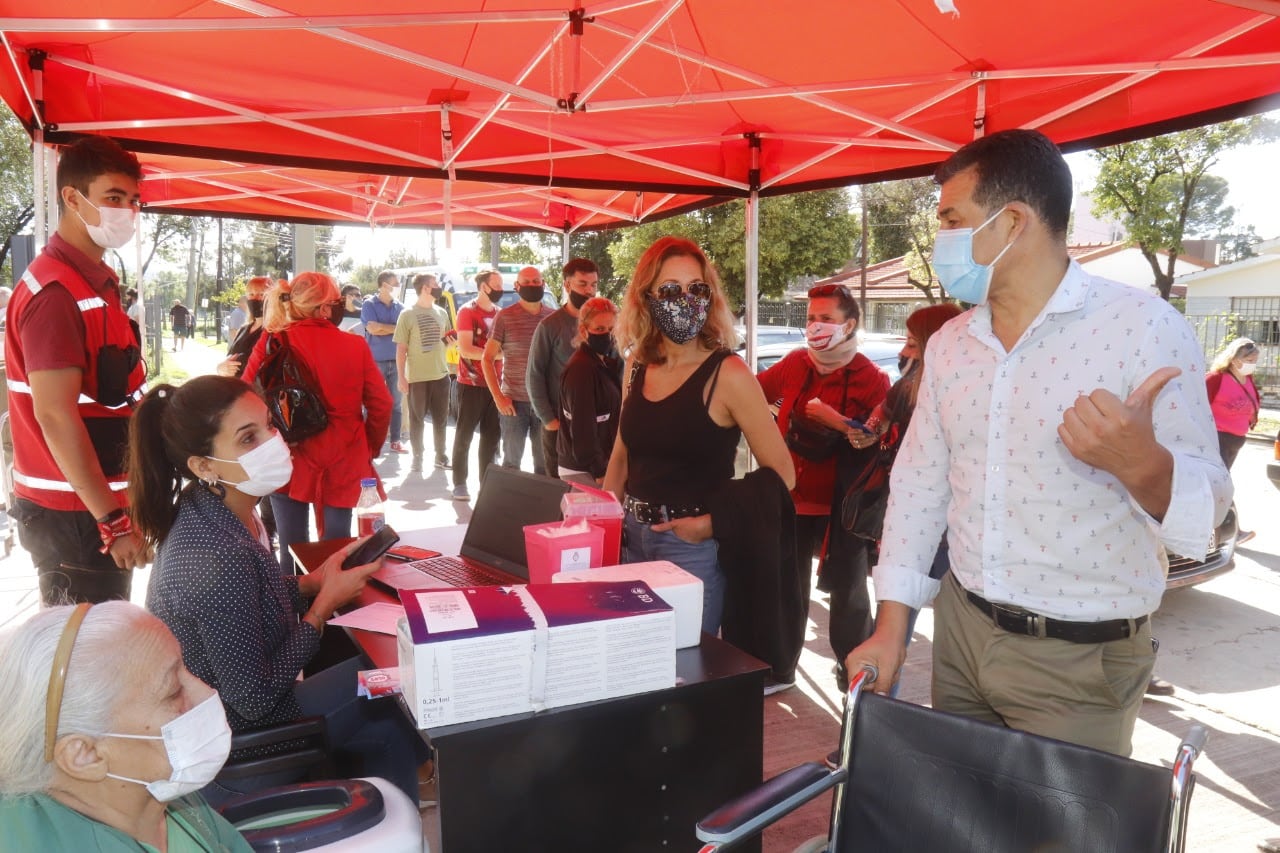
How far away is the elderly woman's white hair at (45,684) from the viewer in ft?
3.71

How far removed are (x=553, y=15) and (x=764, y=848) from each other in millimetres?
3381

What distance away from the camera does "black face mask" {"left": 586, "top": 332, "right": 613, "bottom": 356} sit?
469cm

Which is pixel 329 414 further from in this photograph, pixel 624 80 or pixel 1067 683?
pixel 1067 683

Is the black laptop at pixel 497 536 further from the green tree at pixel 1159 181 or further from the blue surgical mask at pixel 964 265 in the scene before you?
the green tree at pixel 1159 181

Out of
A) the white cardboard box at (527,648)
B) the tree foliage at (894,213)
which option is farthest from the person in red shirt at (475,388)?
the tree foliage at (894,213)

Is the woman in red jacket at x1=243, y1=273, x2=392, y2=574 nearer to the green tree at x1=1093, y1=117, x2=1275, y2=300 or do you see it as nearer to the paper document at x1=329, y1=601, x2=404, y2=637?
the paper document at x1=329, y1=601, x2=404, y2=637

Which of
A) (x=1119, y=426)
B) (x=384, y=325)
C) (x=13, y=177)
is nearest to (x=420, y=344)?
(x=384, y=325)

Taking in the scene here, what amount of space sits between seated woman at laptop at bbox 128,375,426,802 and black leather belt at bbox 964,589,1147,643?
1647mm

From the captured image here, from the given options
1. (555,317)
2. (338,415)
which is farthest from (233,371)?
(555,317)

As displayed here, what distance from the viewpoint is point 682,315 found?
2713 millimetres

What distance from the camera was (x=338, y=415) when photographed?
152 inches

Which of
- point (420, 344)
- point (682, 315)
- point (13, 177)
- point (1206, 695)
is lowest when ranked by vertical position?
point (1206, 695)

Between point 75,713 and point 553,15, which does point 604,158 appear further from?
point 75,713

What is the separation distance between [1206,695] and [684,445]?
287cm
